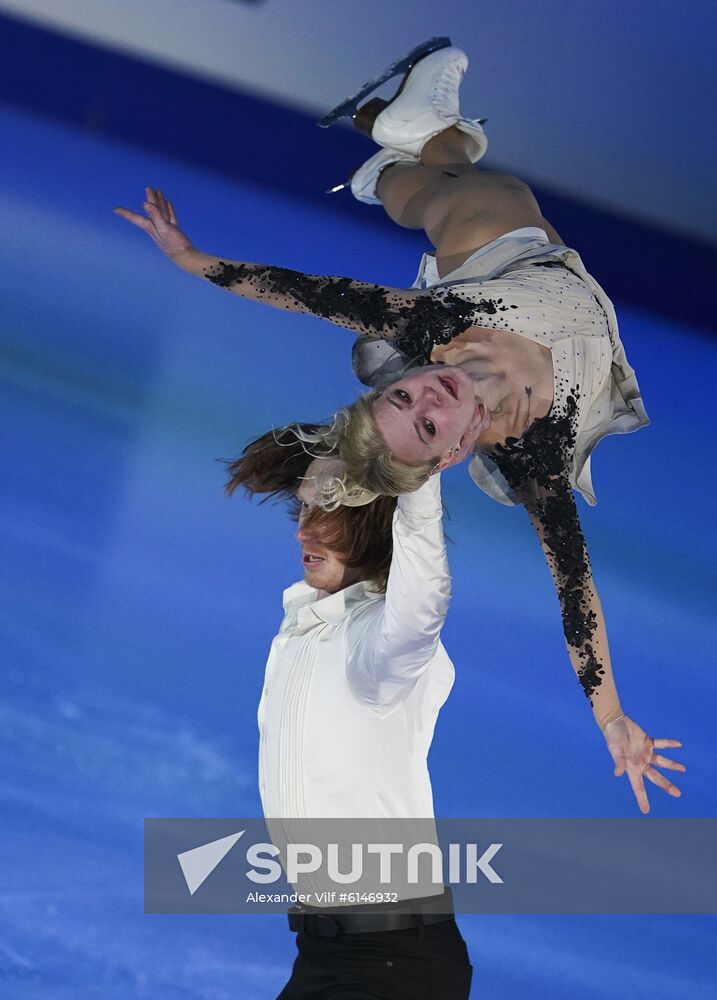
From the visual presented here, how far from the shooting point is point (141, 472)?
4145 mm

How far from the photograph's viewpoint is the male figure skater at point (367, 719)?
2.23 metres

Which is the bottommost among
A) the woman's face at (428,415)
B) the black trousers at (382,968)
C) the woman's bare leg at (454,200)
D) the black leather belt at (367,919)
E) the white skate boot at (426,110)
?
the black trousers at (382,968)

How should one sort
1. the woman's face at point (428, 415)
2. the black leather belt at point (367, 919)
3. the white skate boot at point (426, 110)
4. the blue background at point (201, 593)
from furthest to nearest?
1. the white skate boot at point (426, 110)
2. the blue background at point (201, 593)
3. the woman's face at point (428, 415)
4. the black leather belt at point (367, 919)

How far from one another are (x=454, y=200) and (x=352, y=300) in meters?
0.84

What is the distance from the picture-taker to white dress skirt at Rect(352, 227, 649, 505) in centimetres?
311

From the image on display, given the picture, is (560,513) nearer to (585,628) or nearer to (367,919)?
(585,628)

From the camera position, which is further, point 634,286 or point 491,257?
point 634,286

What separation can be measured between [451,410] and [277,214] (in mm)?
2628

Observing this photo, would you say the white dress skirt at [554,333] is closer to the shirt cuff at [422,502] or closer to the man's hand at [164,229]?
the man's hand at [164,229]

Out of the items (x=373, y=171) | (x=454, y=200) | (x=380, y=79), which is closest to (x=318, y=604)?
(x=454, y=200)

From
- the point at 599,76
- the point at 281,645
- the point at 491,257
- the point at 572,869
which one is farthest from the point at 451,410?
the point at 599,76

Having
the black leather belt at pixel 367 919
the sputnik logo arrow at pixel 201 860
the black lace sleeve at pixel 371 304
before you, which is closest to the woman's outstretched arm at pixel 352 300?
the black lace sleeve at pixel 371 304

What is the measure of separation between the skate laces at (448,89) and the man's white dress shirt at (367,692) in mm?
2104

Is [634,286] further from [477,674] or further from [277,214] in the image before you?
[477,674]
